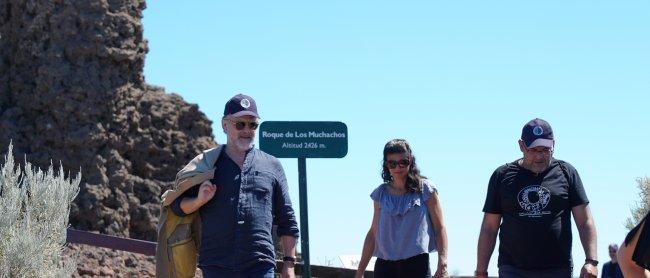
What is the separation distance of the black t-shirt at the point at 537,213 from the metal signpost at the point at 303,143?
277cm

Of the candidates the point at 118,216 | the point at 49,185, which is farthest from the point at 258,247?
the point at 118,216

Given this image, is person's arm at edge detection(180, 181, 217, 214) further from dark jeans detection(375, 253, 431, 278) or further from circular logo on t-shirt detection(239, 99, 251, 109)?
dark jeans detection(375, 253, 431, 278)

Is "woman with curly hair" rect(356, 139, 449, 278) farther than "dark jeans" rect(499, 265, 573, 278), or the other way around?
"woman with curly hair" rect(356, 139, 449, 278)

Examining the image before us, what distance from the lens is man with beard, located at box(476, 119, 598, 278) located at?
27.2ft

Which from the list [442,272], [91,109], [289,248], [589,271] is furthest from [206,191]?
[91,109]

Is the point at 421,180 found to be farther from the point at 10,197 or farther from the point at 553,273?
the point at 10,197

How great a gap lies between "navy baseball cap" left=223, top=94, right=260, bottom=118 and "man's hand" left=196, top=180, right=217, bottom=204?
0.44m

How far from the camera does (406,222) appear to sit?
9.13 m

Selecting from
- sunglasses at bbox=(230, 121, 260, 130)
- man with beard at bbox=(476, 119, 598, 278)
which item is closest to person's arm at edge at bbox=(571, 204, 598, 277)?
man with beard at bbox=(476, 119, 598, 278)

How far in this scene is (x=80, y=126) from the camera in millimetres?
15969

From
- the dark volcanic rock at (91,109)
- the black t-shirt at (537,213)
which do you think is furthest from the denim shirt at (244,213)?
the dark volcanic rock at (91,109)

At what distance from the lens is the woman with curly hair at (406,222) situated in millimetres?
9031

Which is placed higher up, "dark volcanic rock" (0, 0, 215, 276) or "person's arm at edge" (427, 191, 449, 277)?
"dark volcanic rock" (0, 0, 215, 276)

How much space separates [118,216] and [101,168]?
64cm
